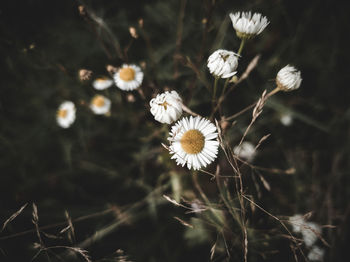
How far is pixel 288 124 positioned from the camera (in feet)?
4.52

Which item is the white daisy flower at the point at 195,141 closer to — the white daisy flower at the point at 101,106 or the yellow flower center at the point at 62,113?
the white daisy flower at the point at 101,106

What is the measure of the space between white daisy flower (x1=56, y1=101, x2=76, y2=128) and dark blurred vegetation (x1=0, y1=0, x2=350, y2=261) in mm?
38

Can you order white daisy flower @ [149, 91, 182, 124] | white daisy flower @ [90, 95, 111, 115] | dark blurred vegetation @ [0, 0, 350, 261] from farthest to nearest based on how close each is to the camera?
white daisy flower @ [90, 95, 111, 115], dark blurred vegetation @ [0, 0, 350, 261], white daisy flower @ [149, 91, 182, 124]

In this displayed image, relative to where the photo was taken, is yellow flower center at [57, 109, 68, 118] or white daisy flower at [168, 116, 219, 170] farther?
yellow flower center at [57, 109, 68, 118]

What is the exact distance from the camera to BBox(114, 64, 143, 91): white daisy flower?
96 centimetres

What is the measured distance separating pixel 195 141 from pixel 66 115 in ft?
3.15

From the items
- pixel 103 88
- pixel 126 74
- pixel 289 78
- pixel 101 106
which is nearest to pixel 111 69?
pixel 126 74

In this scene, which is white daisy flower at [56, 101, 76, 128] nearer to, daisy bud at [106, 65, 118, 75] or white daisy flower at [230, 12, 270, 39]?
daisy bud at [106, 65, 118, 75]

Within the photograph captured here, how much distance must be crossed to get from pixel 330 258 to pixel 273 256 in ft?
0.99

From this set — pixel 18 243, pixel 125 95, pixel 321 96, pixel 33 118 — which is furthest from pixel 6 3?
pixel 321 96

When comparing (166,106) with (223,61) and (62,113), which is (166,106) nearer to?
(223,61)

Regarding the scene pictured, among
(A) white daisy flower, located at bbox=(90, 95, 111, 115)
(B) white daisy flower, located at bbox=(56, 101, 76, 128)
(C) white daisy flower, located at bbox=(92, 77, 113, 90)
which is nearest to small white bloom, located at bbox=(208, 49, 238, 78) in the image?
(C) white daisy flower, located at bbox=(92, 77, 113, 90)

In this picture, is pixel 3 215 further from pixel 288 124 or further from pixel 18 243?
pixel 288 124

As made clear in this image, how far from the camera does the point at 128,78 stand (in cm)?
97
